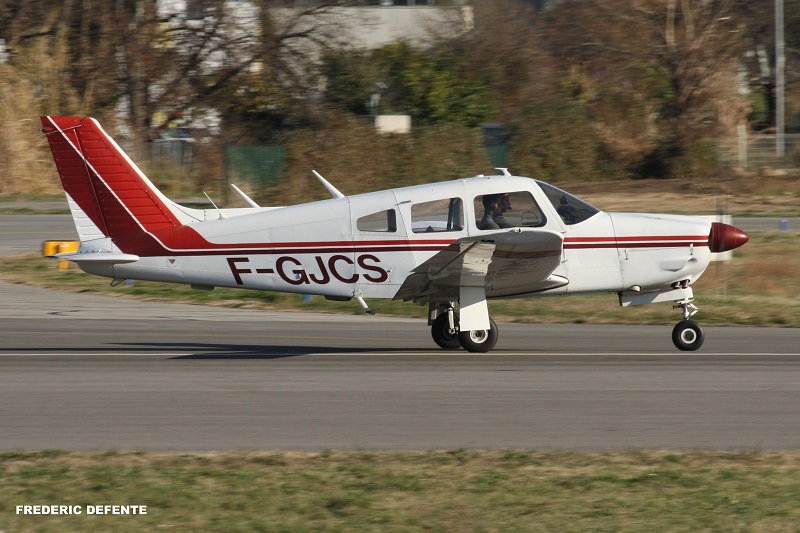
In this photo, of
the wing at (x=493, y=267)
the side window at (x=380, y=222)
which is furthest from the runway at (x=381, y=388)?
the side window at (x=380, y=222)

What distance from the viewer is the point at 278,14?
3797 cm

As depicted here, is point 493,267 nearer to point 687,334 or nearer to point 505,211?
point 505,211

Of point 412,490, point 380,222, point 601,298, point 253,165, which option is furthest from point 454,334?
point 253,165

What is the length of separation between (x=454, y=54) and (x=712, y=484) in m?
40.1

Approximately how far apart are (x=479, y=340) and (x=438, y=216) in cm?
162

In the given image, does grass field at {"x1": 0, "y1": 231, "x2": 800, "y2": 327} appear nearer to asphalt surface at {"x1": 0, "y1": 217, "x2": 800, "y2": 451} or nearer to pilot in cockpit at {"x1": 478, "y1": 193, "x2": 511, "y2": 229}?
asphalt surface at {"x1": 0, "y1": 217, "x2": 800, "y2": 451}

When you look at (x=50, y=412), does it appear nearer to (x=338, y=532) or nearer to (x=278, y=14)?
(x=338, y=532)

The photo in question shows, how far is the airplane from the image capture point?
1154 cm

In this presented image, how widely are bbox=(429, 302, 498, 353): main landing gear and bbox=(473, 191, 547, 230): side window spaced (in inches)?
52.8

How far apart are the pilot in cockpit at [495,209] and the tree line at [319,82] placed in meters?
22.2

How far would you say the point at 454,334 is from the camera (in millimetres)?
12547

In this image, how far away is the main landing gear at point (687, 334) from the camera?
1219 cm

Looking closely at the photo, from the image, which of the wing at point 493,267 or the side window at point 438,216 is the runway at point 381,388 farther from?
the side window at point 438,216

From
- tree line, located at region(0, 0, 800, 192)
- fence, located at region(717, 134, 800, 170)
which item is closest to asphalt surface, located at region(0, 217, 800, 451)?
tree line, located at region(0, 0, 800, 192)
